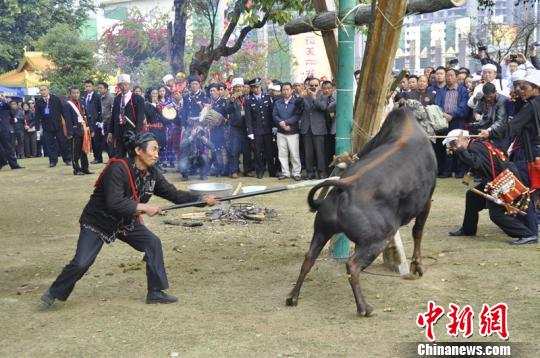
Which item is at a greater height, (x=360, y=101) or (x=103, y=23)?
(x=103, y=23)

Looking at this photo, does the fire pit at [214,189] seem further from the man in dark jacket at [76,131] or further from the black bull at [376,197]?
the man in dark jacket at [76,131]

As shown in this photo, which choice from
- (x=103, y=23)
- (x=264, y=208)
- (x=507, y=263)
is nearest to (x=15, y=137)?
(x=264, y=208)

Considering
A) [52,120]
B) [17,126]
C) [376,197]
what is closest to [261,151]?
[52,120]

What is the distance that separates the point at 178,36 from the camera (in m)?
21.8

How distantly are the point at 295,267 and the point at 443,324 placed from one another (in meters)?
2.32

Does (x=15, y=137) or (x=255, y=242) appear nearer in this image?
(x=255, y=242)

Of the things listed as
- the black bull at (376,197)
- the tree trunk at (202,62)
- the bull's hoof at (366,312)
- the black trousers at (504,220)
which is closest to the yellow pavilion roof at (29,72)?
the tree trunk at (202,62)

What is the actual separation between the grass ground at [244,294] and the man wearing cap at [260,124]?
15.6 ft

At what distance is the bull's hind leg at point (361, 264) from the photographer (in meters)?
5.68

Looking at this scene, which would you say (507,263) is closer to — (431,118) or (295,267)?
(295,267)

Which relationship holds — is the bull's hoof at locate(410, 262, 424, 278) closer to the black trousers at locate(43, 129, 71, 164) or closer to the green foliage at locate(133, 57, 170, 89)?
the black trousers at locate(43, 129, 71, 164)

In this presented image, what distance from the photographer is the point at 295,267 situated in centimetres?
747

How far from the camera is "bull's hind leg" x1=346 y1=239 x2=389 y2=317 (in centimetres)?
568

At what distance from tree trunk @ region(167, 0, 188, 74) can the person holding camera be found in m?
6.97
